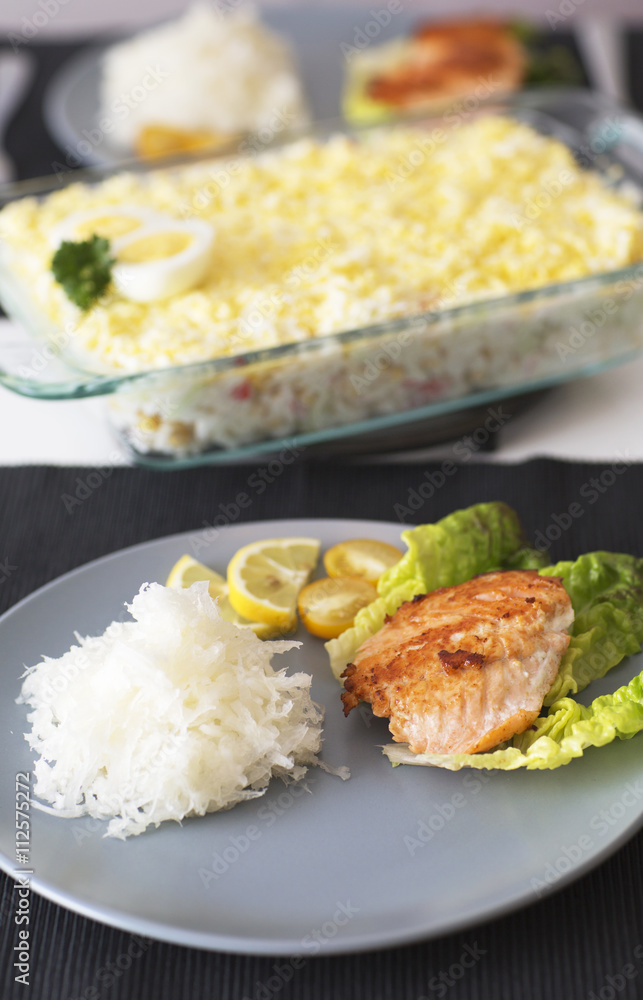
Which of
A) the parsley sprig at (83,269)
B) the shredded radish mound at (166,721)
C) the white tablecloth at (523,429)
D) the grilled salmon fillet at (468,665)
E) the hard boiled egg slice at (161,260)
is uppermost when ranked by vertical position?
the parsley sprig at (83,269)

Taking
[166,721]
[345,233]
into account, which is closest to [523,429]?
[345,233]

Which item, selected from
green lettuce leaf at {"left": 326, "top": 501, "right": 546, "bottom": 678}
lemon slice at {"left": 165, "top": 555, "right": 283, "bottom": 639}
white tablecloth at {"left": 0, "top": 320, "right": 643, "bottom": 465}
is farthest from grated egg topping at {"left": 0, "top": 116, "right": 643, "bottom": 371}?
green lettuce leaf at {"left": 326, "top": 501, "right": 546, "bottom": 678}

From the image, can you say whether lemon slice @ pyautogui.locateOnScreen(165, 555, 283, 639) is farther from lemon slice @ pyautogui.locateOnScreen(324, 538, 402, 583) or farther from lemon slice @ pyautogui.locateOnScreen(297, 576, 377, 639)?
lemon slice @ pyautogui.locateOnScreen(324, 538, 402, 583)

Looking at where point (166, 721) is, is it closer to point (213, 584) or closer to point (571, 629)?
point (213, 584)

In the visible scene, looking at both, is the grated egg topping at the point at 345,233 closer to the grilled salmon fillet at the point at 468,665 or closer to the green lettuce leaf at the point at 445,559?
the green lettuce leaf at the point at 445,559

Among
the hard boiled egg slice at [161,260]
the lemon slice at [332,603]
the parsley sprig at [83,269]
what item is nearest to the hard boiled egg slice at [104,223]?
the hard boiled egg slice at [161,260]

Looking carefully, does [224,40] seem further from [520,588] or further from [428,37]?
[520,588]
